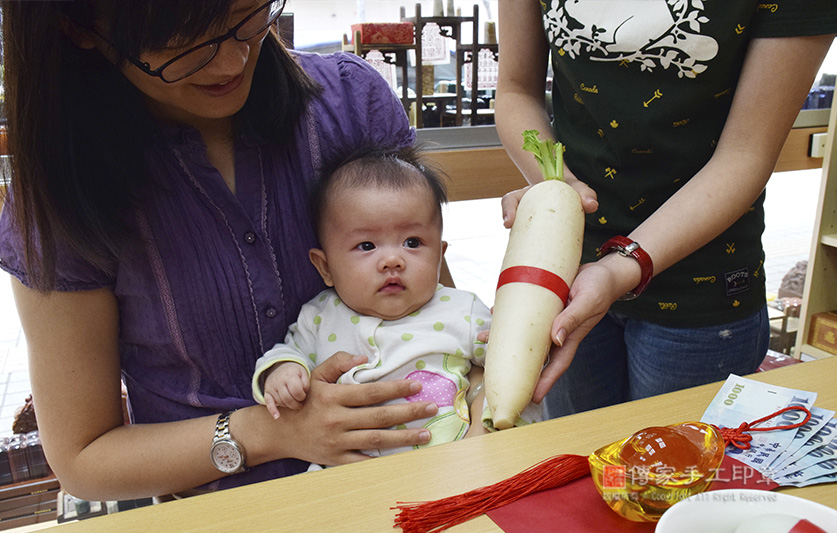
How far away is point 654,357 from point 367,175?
2.18 feet

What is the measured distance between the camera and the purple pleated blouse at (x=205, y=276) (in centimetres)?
100

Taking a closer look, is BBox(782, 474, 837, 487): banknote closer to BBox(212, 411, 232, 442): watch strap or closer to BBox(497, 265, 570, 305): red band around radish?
BBox(497, 265, 570, 305): red band around radish

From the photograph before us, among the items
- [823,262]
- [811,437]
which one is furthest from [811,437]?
[823,262]

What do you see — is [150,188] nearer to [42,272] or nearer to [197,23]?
[42,272]

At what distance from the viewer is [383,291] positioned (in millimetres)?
1148

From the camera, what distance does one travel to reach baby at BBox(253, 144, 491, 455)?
113 cm

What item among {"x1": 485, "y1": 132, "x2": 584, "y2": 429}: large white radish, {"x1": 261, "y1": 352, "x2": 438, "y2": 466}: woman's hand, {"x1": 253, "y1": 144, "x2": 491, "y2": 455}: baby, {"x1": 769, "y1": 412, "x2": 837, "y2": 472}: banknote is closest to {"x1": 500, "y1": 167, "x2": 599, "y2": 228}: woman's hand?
{"x1": 485, "y1": 132, "x2": 584, "y2": 429}: large white radish

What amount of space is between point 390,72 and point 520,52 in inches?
45.2

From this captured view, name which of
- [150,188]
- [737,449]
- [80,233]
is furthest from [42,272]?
[737,449]

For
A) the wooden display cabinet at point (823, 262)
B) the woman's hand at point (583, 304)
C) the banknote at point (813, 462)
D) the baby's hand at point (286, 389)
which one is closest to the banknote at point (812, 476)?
the banknote at point (813, 462)

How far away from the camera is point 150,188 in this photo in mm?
1002

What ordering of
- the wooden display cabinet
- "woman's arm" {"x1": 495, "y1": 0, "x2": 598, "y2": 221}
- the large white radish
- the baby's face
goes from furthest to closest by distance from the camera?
the wooden display cabinet < "woman's arm" {"x1": 495, "y1": 0, "x2": 598, "y2": 221} < the baby's face < the large white radish

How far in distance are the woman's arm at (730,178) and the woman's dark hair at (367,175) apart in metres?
0.38

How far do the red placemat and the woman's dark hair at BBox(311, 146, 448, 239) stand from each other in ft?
2.16
